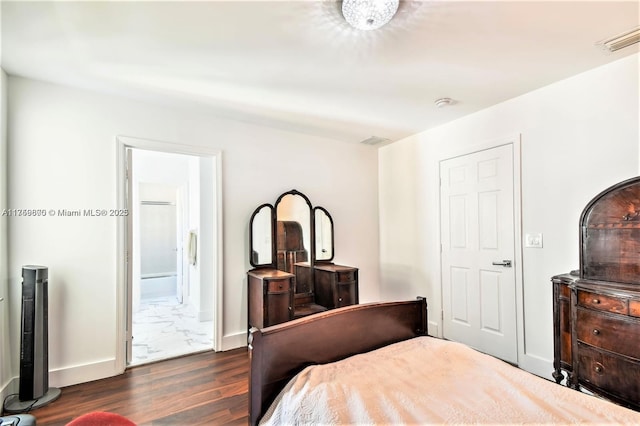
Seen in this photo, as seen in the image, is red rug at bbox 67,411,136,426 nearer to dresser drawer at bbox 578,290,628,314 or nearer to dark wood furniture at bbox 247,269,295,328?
dark wood furniture at bbox 247,269,295,328

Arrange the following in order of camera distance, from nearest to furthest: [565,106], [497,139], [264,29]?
[264,29] → [565,106] → [497,139]

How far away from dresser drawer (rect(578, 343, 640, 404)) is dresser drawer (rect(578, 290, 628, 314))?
27 cm

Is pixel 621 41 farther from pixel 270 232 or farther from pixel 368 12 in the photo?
pixel 270 232

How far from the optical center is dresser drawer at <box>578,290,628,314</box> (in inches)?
72.3

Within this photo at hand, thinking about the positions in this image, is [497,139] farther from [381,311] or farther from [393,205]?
[381,311]

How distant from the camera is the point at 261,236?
3.56 metres

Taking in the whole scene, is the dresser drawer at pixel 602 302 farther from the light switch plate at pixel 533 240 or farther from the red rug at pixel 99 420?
the red rug at pixel 99 420

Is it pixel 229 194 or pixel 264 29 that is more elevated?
pixel 264 29

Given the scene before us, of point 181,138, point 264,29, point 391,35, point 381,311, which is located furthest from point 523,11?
point 181,138

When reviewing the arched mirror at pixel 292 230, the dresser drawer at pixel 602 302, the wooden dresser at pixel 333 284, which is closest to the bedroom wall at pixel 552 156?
the dresser drawer at pixel 602 302

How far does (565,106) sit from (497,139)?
59 centimetres

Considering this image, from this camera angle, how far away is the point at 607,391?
1.88m

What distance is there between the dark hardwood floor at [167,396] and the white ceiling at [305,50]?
248cm

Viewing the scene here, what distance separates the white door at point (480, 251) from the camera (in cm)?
299
